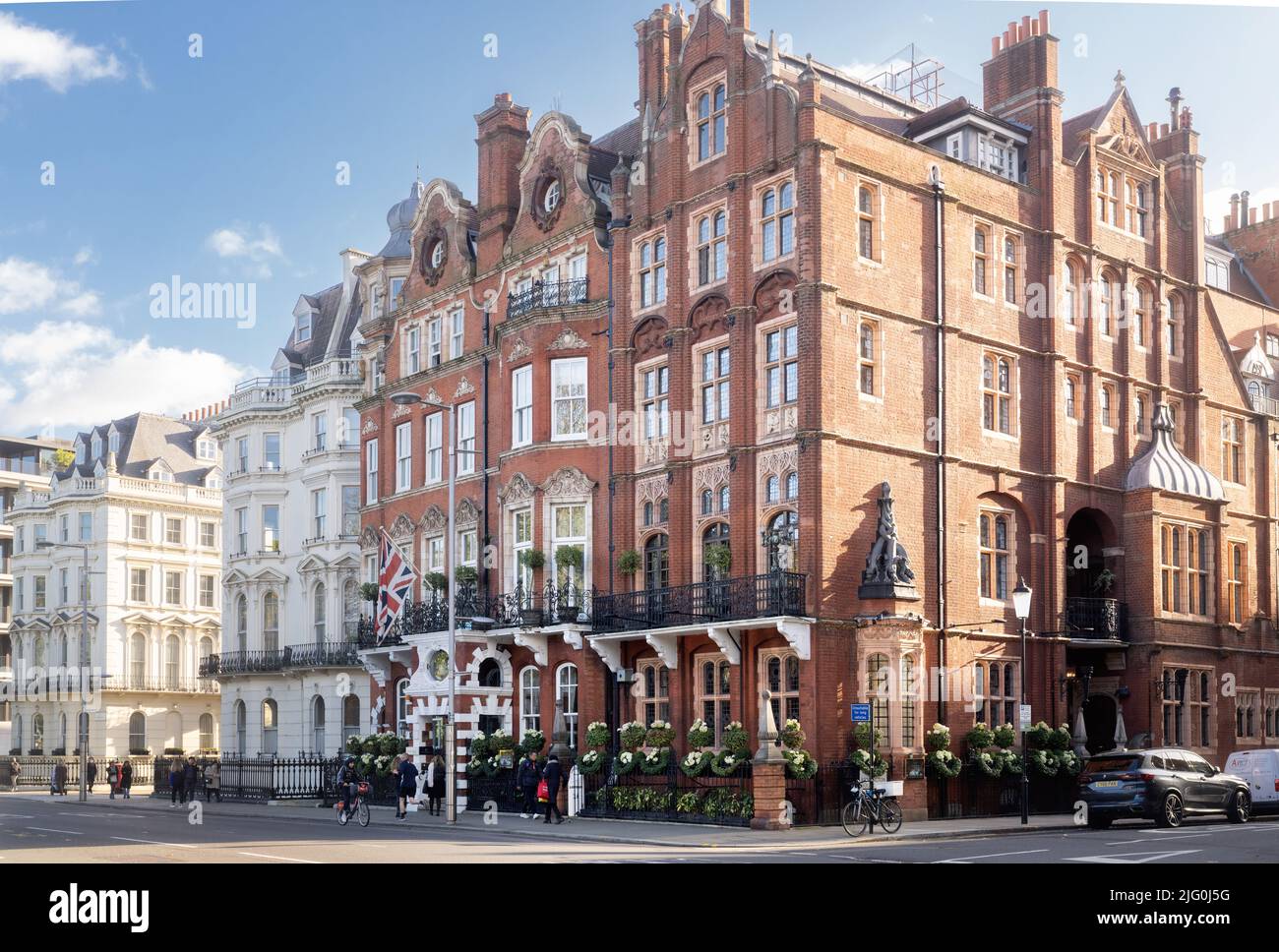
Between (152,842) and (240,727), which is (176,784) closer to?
(240,727)

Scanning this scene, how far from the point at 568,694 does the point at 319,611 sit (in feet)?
66.6

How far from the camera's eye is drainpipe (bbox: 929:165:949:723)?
3538cm

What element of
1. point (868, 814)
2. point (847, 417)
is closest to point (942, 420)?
point (847, 417)

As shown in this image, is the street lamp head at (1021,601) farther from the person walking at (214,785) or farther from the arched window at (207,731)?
the arched window at (207,731)

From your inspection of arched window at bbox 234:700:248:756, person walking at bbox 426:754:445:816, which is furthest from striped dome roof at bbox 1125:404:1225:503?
A: arched window at bbox 234:700:248:756

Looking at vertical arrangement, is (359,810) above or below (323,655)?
below

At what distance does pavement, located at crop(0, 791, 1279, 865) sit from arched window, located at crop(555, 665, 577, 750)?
12.1ft

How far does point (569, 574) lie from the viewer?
40375 millimetres

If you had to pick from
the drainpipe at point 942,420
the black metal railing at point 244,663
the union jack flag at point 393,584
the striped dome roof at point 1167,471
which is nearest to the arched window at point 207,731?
the black metal railing at point 244,663

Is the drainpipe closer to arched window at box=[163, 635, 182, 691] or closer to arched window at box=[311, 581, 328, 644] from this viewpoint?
arched window at box=[311, 581, 328, 644]

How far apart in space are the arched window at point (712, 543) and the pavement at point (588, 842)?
6074mm
